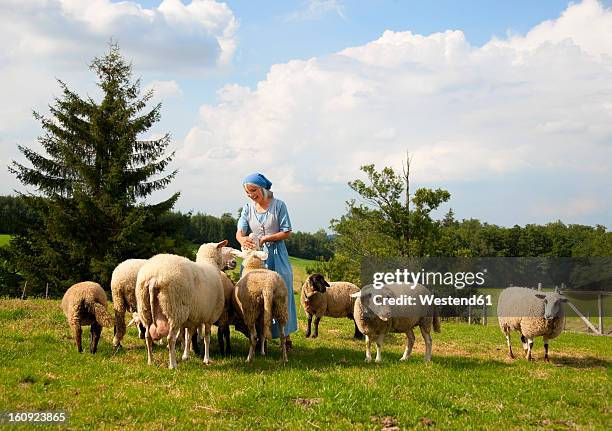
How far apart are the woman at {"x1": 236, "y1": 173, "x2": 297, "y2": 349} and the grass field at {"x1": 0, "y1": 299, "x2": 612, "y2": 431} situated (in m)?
1.38

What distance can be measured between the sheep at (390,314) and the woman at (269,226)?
1328mm

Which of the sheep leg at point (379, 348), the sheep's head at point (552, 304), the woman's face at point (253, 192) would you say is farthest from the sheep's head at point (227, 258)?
the sheep's head at point (552, 304)

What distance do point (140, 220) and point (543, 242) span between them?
177 ft

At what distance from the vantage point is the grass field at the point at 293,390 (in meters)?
5.40

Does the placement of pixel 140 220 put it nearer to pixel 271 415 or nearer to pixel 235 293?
pixel 235 293

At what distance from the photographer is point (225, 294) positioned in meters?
9.09

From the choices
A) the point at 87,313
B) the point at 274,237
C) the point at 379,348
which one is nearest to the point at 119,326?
the point at 87,313

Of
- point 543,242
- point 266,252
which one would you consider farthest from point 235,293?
point 543,242

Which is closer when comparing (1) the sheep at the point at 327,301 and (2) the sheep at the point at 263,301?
(2) the sheep at the point at 263,301

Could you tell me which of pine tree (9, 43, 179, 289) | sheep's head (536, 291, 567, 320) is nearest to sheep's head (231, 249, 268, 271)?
sheep's head (536, 291, 567, 320)

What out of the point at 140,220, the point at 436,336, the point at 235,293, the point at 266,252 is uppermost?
the point at 140,220

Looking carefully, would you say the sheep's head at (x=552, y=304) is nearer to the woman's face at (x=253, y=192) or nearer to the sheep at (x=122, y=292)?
the woman's face at (x=253, y=192)

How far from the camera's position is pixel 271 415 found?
5.46 m

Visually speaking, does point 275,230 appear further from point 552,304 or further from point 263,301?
point 552,304
